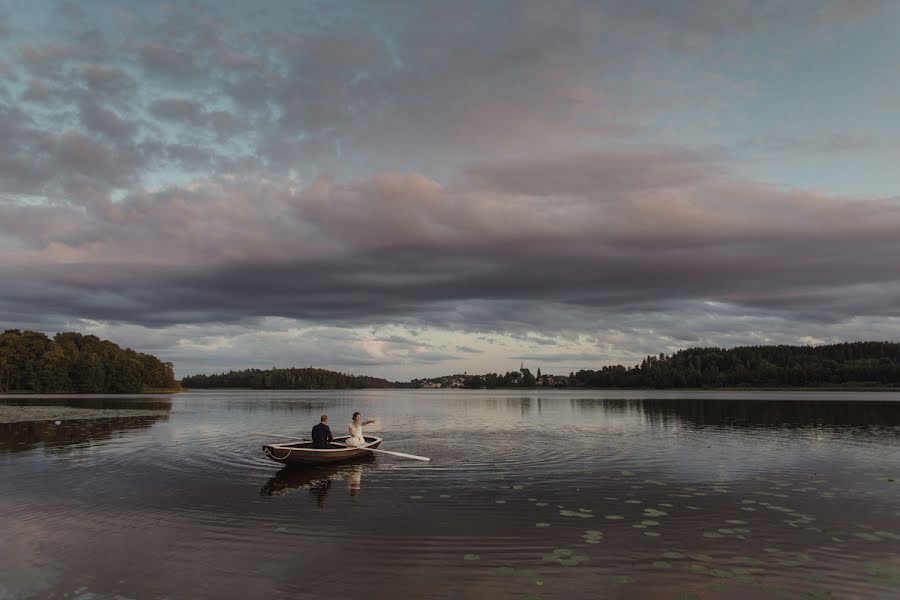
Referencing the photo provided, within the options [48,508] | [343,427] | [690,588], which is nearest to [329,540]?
[690,588]

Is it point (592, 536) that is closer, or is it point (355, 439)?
point (592, 536)

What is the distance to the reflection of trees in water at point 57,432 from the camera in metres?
38.2

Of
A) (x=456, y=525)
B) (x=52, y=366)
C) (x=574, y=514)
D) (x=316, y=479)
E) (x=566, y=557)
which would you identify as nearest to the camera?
Answer: (x=566, y=557)

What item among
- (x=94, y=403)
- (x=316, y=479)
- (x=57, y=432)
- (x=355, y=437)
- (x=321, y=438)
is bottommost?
(x=94, y=403)

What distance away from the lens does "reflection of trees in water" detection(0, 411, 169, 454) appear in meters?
38.2

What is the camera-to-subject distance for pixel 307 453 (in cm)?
3038

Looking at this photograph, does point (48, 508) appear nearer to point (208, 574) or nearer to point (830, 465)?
point (208, 574)

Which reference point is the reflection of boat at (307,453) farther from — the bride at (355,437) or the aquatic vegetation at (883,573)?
the aquatic vegetation at (883,573)

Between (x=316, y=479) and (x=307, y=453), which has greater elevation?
(x=307, y=453)

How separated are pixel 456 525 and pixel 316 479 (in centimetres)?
1157

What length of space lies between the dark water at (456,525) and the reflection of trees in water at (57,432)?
2.11m

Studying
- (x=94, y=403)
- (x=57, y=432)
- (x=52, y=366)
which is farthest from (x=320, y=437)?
(x=52, y=366)

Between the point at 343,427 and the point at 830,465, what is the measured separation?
→ 4141cm

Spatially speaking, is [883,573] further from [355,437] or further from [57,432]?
[57,432]
